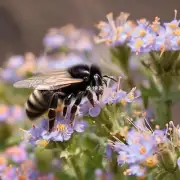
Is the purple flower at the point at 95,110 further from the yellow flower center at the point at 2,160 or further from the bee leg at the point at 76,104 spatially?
the yellow flower center at the point at 2,160

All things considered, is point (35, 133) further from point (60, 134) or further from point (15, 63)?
point (15, 63)

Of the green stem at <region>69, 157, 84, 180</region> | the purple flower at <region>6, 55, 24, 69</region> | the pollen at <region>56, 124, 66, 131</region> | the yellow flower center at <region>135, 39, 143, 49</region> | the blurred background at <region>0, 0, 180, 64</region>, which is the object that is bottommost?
the green stem at <region>69, 157, 84, 180</region>

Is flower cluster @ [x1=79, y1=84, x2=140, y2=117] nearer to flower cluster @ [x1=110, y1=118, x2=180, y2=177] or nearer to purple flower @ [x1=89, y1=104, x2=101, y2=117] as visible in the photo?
purple flower @ [x1=89, y1=104, x2=101, y2=117]

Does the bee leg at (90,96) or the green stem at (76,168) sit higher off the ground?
the bee leg at (90,96)

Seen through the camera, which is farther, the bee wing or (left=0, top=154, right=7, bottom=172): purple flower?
(left=0, top=154, right=7, bottom=172): purple flower

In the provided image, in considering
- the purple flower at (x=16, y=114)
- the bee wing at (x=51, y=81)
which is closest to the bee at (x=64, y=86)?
the bee wing at (x=51, y=81)

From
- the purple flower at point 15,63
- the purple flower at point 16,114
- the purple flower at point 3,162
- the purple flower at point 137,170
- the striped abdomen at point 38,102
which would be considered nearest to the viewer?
the purple flower at point 137,170

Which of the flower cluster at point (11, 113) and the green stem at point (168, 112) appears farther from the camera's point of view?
the flower cluster at point (11, 113)

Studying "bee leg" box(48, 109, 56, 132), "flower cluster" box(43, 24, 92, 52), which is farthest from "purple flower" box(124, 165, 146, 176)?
"flower cluster" box(43, 24, 92, 52)
